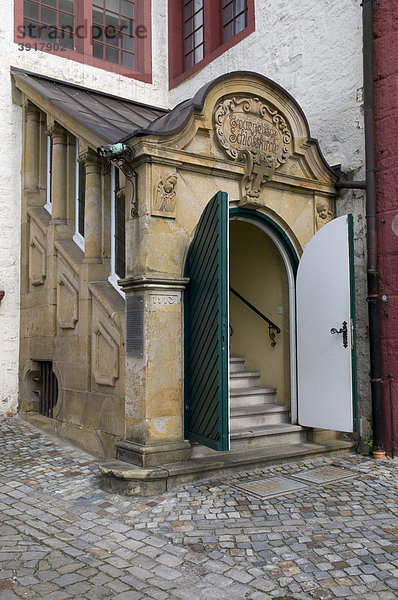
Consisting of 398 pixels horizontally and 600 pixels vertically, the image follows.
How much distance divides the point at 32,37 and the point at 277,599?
963 cm

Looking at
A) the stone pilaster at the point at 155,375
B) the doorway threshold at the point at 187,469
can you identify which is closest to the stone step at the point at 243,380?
the doorway threshold at the point at 187,469

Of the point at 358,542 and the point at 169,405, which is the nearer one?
the point at 358,542

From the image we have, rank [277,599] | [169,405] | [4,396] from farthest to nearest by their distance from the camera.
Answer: [4,396] → [169,405] → [277,599]

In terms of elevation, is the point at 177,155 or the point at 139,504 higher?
the point at 177,155

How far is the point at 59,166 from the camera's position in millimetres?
8297

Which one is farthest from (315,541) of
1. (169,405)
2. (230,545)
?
(169,405)

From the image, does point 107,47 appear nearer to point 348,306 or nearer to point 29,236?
point 29,236

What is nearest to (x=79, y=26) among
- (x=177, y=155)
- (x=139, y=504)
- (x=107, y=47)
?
(x=107, y=47)

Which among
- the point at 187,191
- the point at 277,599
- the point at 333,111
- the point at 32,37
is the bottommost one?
the point at 277,599

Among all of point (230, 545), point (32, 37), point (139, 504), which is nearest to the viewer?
point (230, 545)

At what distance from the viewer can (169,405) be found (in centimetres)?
572

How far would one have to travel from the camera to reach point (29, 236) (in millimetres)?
8984

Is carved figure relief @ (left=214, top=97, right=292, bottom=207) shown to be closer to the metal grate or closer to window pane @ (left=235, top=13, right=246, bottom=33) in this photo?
the metal grate

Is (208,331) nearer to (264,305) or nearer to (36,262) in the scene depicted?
(264,305)
